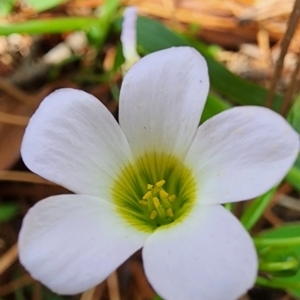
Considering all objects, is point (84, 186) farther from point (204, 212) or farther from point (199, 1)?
point (199, 1)

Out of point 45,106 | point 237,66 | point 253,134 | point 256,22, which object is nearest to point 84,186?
point 45,106

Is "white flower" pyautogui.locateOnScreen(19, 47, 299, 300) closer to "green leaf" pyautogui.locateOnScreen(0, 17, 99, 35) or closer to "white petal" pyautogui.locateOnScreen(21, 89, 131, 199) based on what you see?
"white petal" pyautogui.locateOnScreen(21, 89, 131, 199)

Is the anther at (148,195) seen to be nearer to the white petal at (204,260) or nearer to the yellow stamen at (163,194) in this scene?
the yellow stamen at (163,194)

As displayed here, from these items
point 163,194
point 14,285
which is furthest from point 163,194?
point 14,285

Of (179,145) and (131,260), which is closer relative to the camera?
(179,145)

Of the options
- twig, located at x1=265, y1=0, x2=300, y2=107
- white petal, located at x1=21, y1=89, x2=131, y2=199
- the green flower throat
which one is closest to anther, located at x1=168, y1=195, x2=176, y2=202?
the green flower throat

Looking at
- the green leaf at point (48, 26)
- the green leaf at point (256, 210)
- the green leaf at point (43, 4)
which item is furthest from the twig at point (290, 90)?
the green leaf at point (43, 4)
